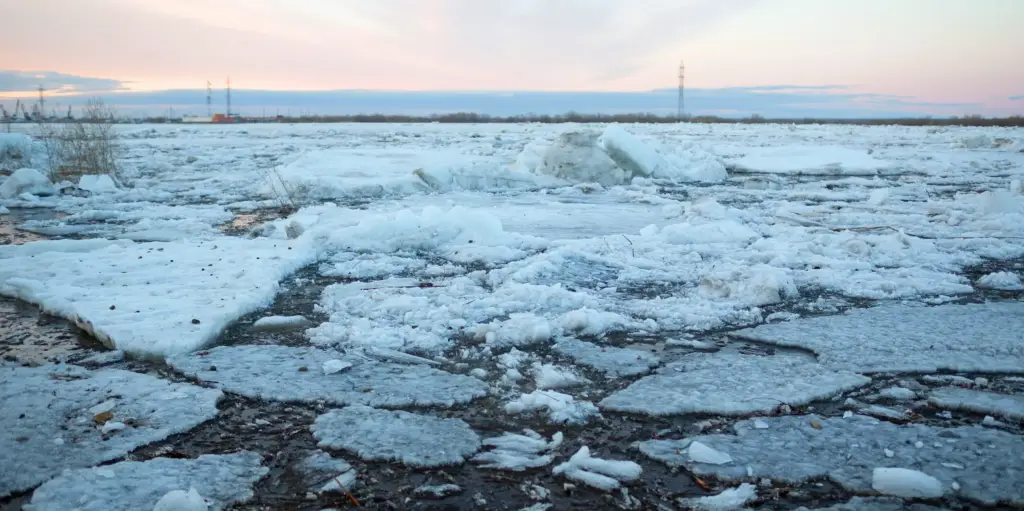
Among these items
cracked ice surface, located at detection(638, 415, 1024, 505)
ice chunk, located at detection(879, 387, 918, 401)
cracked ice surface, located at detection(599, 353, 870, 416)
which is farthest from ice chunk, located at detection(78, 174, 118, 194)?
ice chunk, located at detection(879, 387, 918, 401)

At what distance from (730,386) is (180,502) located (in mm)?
2229

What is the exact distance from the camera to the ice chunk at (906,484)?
2207mm

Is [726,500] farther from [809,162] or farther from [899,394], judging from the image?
[809,162]

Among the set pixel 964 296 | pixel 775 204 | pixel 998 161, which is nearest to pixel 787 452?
pixel 964 296

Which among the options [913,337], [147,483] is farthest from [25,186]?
[913,337]

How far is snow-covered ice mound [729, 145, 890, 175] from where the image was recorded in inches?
624

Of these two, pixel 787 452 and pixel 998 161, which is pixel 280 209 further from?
pixel 998 161

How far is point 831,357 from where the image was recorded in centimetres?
354

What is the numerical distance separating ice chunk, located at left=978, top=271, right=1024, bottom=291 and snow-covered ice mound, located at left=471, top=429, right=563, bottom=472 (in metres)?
4.14

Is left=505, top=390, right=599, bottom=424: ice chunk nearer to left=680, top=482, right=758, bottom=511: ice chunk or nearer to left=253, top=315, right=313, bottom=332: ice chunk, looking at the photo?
left=680, top=482, right=758, bottom=511: ice chunk


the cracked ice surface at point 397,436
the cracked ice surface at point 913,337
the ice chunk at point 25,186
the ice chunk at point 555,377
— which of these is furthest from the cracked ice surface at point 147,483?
the ice chunk at point 25,186

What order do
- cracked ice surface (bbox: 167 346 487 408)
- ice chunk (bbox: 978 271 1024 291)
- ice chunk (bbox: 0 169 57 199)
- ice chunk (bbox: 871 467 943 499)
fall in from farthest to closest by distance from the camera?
ice chunk (bbox: 0 169 57 199)
ice chunk (bbox: 978 271 1024 291)
cracked ice surface (bbox: 167 346 487 408)
ice chunk (bbox: 871 467 943 499)

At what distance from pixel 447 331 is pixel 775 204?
732cm

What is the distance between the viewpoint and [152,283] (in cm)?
490
